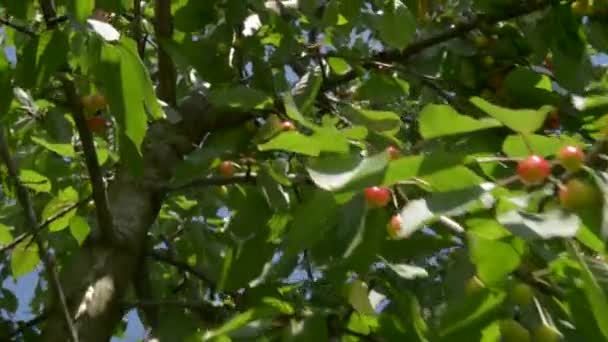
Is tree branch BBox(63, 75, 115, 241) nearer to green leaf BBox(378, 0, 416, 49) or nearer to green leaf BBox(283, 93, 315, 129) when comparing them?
green leaf BBox(283, 93, 315, 129)

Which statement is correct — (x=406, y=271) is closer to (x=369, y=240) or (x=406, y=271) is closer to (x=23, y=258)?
(x=369, y=240)

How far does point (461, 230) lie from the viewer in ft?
3.99

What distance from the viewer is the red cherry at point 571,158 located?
105cm

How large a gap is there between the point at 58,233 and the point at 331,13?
0.81 metres

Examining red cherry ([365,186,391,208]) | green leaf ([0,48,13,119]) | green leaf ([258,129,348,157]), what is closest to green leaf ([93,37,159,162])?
green leaf ([0,48,13,119])

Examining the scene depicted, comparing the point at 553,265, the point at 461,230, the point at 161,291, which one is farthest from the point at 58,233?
the point at 553,265

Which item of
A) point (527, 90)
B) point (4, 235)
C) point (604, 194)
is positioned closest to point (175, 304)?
point (4, 235)

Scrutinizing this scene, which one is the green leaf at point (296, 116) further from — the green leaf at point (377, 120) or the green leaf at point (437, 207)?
the green leaf at point (437, 207)

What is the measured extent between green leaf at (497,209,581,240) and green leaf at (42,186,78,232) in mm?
1285

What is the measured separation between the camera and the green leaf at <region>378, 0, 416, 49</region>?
6.51ft

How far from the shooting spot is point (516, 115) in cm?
104

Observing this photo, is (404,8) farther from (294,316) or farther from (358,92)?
(294,316)

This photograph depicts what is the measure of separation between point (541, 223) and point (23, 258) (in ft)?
4.87

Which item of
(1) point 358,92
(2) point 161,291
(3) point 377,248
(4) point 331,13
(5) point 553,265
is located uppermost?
(5) point 553,265
